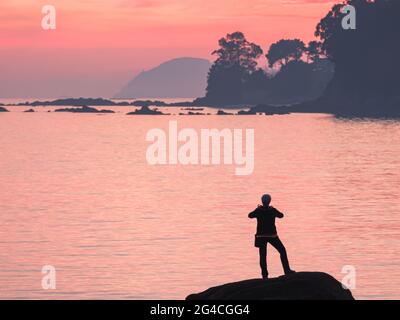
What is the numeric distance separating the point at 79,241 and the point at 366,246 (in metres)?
12.1

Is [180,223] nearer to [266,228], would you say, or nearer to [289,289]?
[266,228]

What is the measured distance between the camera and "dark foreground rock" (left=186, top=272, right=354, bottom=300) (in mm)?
21641

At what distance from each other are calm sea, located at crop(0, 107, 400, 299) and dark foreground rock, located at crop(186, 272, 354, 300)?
11404 millimetres

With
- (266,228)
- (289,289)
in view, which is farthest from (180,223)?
(289,289)

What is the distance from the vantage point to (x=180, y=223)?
53.2 m

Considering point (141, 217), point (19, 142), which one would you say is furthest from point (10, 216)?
point (19, 142)

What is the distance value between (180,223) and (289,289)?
104 ft

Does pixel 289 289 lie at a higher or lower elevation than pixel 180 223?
higher

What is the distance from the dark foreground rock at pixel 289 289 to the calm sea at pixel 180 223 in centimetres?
1140

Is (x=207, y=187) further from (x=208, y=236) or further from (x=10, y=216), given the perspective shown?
(x=208, y=236)

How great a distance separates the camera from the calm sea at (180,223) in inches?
1444

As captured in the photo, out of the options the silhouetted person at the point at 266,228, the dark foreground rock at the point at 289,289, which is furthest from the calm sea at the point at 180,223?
the dark foreground rock at the point at 289,289

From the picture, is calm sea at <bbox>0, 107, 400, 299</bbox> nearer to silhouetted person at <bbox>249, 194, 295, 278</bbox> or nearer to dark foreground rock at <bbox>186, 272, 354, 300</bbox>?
silhouetted person at <bbox>249, 194, 295, 278</bbox>

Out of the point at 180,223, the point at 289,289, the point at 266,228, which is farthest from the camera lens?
the point at 180,223
